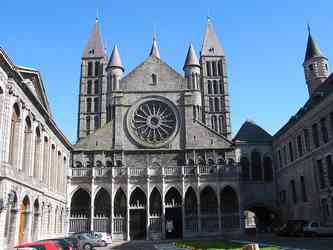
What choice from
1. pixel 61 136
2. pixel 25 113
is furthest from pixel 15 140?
pixel 61 136

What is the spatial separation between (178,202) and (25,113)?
20307 mm

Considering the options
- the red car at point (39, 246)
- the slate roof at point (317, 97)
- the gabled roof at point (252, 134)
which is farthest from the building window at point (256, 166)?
the red car at point (39, 246)

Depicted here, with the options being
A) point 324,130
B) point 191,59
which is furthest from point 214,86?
point 324,130

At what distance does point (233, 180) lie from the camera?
39.3 metres

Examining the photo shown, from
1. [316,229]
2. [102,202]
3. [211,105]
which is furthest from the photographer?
[211,105]

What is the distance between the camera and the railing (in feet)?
128

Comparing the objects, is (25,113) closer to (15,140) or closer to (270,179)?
(15,140)

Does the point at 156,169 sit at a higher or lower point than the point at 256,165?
lower

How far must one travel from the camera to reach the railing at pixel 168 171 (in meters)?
38.9

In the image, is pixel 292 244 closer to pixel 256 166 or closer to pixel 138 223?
pixel 138 223

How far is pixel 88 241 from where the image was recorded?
1025 inches

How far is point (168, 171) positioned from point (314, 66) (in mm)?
23602

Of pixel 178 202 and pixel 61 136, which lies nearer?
pixel 61 136

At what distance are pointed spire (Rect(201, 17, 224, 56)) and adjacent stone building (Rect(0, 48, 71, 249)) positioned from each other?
3086 cm
